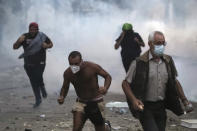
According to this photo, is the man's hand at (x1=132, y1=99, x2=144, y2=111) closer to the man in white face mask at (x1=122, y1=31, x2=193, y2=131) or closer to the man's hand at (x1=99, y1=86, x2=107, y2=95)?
the man in white face mask at (x1=122, y1=31, x2=193, y2=131)

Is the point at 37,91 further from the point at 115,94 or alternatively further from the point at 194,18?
the point at 194,18

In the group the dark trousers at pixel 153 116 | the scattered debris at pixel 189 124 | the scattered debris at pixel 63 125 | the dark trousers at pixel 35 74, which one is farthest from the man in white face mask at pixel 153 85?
the dark trousers at pixel 35 74

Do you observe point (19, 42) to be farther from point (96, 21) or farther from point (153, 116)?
point (96, 21)

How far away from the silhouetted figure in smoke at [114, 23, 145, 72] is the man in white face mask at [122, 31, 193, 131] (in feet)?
15.7

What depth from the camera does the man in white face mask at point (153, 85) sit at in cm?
503

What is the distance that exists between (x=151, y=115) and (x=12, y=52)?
2285 centimetres

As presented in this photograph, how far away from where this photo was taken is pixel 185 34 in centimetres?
2788

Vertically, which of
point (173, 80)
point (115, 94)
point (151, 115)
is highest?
point (173, 80)

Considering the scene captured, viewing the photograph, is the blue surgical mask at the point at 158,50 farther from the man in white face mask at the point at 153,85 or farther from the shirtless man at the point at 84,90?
the shirtless man at the point at 84,90

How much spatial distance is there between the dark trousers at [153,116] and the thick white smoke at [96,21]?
16955 millimetres

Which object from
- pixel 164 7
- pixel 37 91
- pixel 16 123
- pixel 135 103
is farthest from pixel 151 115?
pixel 164 7

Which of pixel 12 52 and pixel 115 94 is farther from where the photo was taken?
pixel 12 52

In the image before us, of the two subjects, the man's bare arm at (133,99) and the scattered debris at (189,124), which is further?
the scattered debris at (189,124)

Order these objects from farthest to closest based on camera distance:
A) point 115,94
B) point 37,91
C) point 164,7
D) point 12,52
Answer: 1. point 164,7
2. point 12,52
3. point 115,94
4. point 37,91
